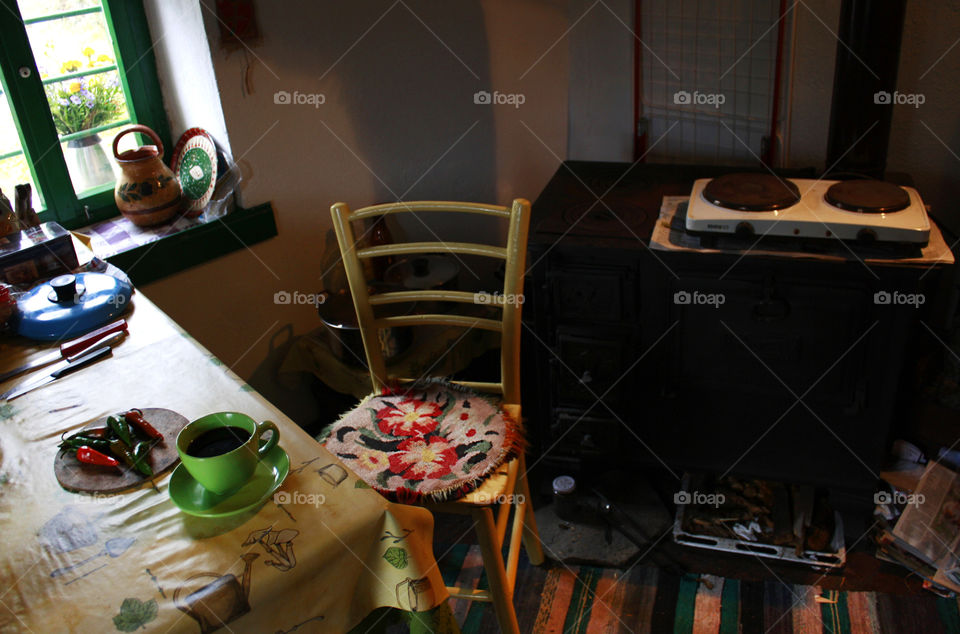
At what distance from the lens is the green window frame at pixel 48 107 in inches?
81.8

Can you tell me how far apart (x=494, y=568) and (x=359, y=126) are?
1.40 metres

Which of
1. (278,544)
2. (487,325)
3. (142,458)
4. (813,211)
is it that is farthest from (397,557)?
(813,211)

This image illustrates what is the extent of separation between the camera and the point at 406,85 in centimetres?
250

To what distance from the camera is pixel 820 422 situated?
79.4 inches

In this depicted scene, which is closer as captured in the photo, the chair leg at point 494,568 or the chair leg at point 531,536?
the chair leg at point 494,568

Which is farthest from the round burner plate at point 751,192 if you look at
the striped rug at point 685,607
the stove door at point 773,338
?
the striped rug at point 685,607

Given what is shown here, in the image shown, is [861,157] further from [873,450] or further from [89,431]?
[89,431]

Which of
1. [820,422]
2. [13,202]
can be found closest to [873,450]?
[820,422]

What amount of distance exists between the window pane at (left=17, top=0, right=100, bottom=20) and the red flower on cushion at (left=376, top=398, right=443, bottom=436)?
1358mm

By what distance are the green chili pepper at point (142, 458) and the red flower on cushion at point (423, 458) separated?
0.49 m

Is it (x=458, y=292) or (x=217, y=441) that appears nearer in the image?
(x=217, y=441)

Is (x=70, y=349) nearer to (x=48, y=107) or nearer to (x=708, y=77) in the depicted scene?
(x=48, y=107)

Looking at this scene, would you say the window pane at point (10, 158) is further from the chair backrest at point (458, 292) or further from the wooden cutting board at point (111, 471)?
the wooden cutting board at point (111, 471)

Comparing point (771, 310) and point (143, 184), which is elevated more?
point (143, 184)
